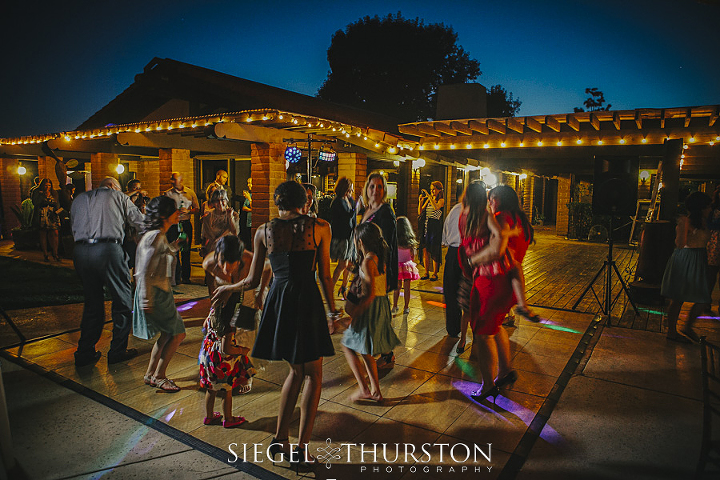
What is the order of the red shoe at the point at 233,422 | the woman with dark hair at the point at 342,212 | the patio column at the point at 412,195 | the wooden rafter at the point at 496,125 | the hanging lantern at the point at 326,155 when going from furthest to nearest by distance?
the patio column at the point at 412,195 → the hanging lantern at the point at 326,155 → the wooden rafter at the point at 496,125 → the woman with dark hair at the point at 342,212 → the red shoe at the point at 233,422

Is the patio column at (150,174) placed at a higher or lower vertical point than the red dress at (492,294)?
higher

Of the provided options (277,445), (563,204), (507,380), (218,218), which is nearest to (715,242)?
(507,380)

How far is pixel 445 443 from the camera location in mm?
2887

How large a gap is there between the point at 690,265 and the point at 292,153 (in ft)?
20.3

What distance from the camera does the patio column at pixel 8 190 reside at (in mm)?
15062

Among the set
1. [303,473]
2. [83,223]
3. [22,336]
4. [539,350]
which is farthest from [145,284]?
[539,350]

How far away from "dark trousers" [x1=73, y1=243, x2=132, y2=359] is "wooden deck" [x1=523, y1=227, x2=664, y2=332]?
562 cm

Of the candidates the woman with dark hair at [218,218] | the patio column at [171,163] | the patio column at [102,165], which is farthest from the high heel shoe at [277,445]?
the patio column at [102,165]

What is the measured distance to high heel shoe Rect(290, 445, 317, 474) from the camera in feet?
8.46

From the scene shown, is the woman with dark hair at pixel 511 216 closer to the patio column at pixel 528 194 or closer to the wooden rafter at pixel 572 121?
the wooden rafter at pixel 572 121

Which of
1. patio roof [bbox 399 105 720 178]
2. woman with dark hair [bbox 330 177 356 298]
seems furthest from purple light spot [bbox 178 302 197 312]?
patio roof [bbox 399 105 720 178]

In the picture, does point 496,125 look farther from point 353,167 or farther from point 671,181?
point 353,167

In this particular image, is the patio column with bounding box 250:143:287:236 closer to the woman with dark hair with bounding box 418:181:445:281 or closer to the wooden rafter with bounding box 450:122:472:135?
the woman with dark hair with bounding box 418:181:445:281

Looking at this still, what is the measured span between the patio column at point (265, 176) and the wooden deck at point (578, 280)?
15.8ft
